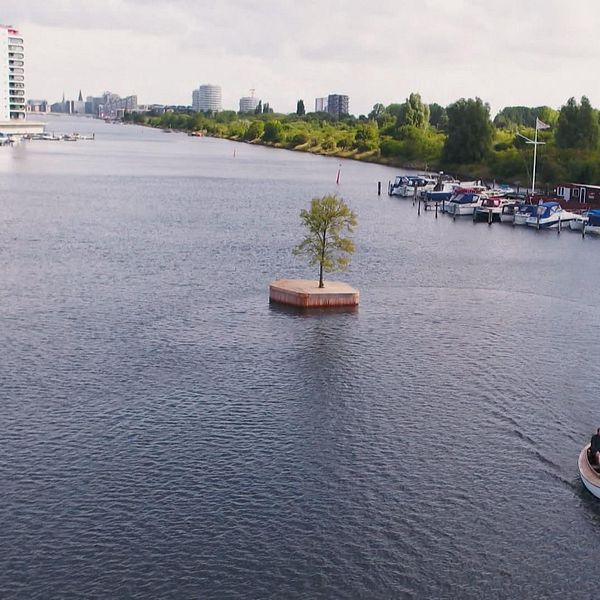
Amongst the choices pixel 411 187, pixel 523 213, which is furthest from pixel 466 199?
pixel 411 187

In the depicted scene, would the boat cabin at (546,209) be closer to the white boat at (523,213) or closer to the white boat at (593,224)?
the white boat at (523,213)

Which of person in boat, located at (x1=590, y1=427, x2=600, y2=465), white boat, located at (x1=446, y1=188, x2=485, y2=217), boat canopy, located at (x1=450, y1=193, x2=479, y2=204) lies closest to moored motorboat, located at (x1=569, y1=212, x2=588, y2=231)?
white boat, located at (x1=446, y1=188, x2=485, y2=217)

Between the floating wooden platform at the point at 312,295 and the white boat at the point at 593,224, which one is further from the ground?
the white boat at the point at 593,224

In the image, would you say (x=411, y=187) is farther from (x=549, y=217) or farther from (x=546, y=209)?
(x=549, y=217)

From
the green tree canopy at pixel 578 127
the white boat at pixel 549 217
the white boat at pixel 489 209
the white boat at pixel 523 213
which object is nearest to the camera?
the white boat at pixel 549 217

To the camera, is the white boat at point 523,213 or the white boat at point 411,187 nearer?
→ the white boat at point 523,213

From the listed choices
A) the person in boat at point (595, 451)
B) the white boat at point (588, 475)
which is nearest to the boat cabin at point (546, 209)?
the white boat at point (588, 475)

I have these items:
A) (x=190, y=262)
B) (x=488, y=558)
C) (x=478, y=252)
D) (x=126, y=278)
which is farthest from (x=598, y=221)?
(x=488, y=558)

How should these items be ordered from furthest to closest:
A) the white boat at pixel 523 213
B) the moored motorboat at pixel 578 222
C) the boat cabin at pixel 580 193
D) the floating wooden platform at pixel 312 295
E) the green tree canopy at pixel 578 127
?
the green tree canopy at pixel 578 127 < the boat cabin at pixel 580 193 < the white boat at pixel 523 213 < the moored motorboat at pixel 578 222 < the floating wooden platform at pixel 312 295
